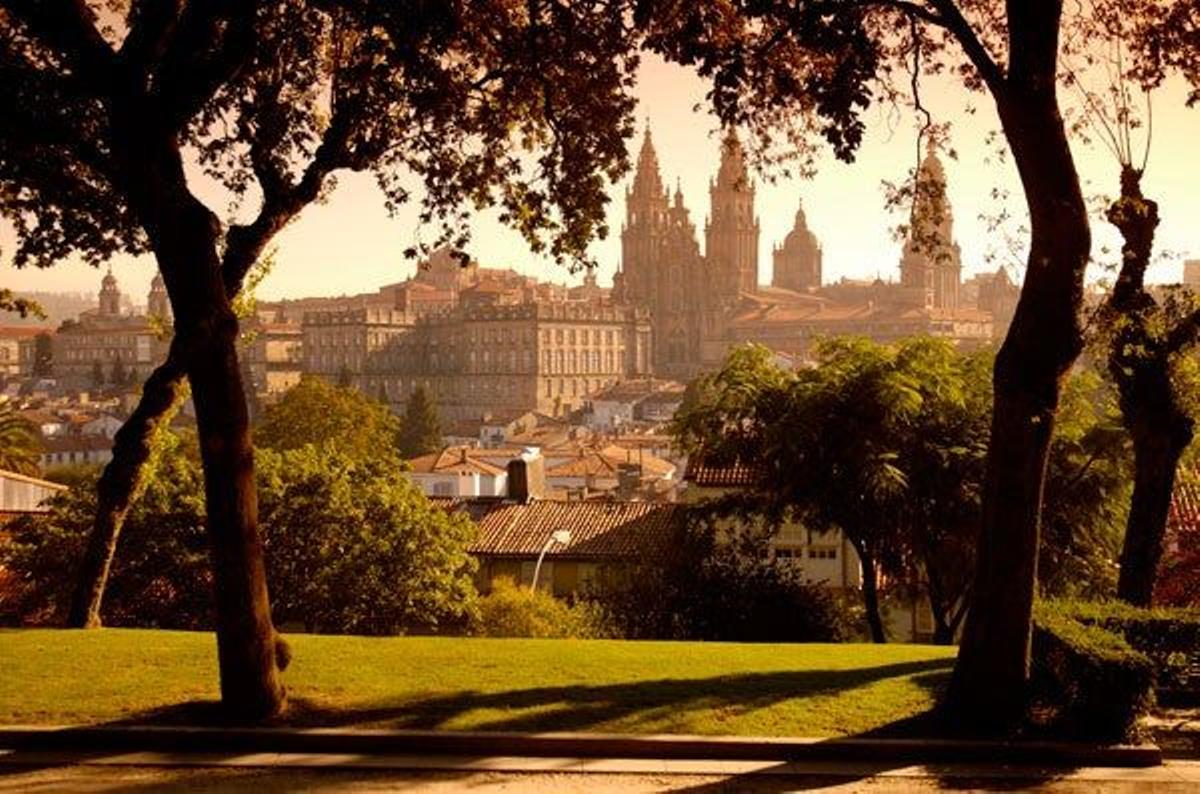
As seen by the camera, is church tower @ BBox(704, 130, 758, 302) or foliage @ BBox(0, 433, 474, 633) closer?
foliage @ BBox(0, 433, 474, 633)

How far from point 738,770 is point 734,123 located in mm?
5653

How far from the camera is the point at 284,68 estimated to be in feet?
48.1

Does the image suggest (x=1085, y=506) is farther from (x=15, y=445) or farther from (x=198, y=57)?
(x=15, y=445)

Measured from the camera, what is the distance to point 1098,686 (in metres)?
8.93

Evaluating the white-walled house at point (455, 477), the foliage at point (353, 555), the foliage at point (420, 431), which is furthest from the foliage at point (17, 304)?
the foliage at point (420, 431)

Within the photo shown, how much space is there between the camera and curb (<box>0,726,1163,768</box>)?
29.0 feet

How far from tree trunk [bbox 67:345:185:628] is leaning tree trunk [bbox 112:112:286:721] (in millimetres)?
4604

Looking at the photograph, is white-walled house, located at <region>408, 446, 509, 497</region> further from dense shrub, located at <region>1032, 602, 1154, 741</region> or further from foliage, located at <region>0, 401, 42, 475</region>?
dense shrub, located at <region>1032, 602, 1154, 741</region>

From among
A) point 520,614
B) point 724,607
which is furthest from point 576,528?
point 724,607

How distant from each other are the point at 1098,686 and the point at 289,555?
720 inches

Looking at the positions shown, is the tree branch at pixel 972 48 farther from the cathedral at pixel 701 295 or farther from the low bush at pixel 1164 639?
the cathedral at pixel 701 295

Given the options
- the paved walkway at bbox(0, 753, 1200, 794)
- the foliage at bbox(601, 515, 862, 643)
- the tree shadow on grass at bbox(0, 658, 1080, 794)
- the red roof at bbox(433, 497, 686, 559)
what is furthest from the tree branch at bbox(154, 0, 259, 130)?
the red roof at bbox(433, 497, 686, 559)

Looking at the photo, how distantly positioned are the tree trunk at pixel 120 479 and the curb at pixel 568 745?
204 inches

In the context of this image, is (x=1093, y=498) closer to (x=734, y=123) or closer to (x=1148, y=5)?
(x=1148, y=5)
